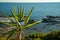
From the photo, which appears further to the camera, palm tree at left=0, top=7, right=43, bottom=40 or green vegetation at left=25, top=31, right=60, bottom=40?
green vegetation at left=25, top=31, right=60, bottom=40

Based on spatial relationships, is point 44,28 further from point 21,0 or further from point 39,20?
point 21,0

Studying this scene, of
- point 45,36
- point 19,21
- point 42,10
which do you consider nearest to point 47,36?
point 45,36

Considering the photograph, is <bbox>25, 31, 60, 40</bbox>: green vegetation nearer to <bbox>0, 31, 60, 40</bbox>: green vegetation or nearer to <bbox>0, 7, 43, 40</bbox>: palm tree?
<bbox>0, 31, 60, 40</bbox>: green vegetation

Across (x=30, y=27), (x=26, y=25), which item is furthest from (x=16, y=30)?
(x=30, y=27)

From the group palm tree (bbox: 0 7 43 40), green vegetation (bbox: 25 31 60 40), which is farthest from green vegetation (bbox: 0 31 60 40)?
palm tree (bbox: 0 7 43 40)

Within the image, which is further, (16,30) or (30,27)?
(30,27)

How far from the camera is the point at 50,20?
2992mm

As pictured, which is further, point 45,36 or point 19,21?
point 45,36

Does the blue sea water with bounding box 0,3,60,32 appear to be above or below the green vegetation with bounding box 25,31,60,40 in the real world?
above

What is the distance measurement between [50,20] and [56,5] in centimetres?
27

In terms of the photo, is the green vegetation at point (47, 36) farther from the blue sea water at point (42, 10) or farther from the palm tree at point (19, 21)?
the palm tree at point (19, 21)

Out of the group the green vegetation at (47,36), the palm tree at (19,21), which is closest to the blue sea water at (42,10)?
the green vegetation at (47,36)

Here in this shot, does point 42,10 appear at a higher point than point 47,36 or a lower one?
higher

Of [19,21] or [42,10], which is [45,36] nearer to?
[42,10]
